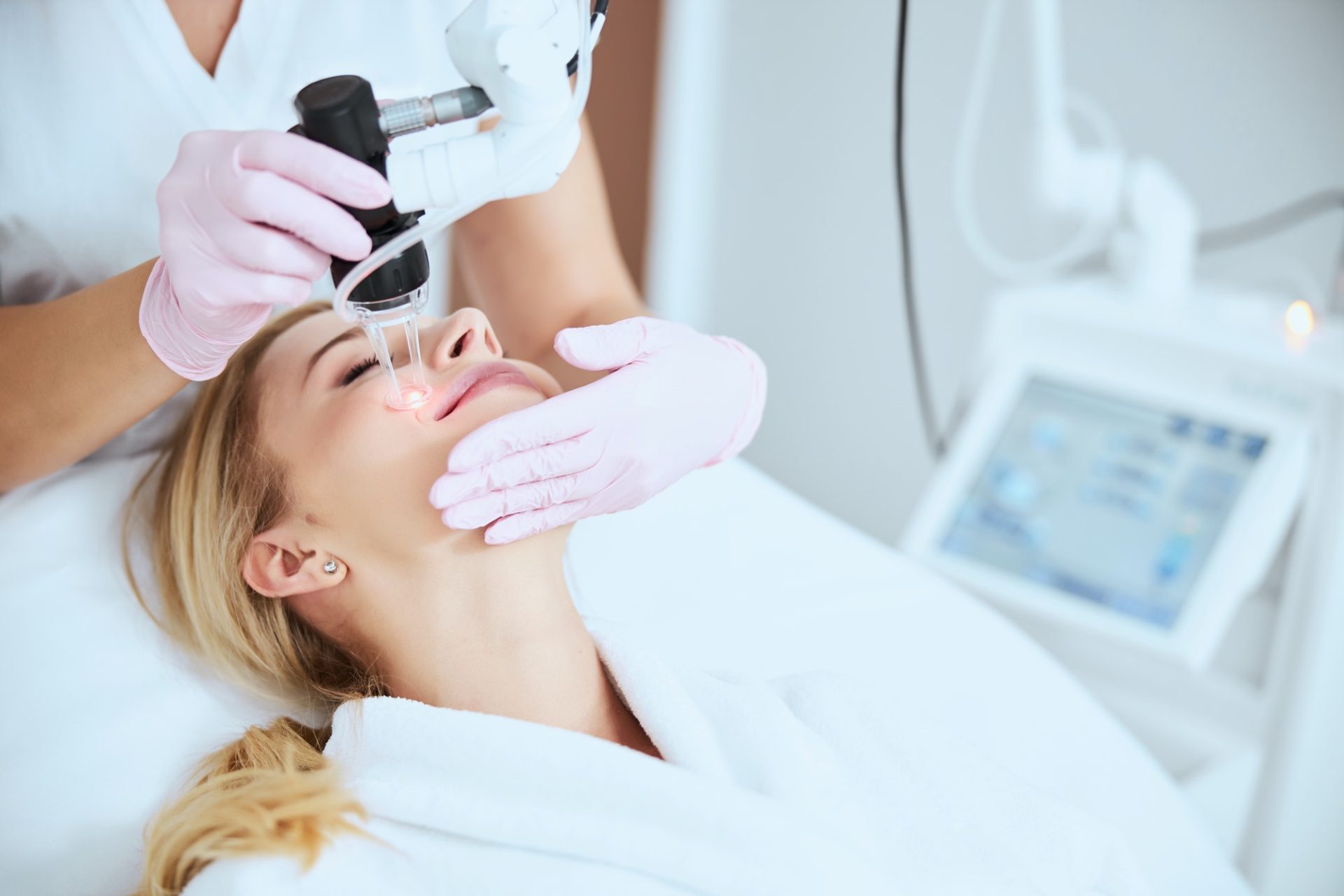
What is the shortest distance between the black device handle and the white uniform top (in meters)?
0.32

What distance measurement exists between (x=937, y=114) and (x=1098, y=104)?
31cm

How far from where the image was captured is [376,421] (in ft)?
3.11

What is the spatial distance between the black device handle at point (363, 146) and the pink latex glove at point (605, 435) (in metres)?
0.15

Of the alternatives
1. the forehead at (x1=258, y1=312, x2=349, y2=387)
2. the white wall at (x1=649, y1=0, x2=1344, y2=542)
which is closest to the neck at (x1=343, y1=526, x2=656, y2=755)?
the forehead at (x1=258, y1=312, x2=349, y2=387)

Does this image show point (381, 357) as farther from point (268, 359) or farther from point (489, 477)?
point (268, 359)

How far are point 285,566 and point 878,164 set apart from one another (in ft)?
5.19

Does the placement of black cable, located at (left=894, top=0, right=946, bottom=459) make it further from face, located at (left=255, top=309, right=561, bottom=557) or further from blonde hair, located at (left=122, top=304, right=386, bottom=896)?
blonde hair, located at (left=122, top=304, right=386, bottom=896)

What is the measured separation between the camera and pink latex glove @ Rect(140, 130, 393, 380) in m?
0.71

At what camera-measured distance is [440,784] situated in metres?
0.91

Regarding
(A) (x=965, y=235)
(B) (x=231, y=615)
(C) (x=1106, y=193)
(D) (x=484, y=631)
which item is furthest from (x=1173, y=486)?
(B) (x=231, y=615)

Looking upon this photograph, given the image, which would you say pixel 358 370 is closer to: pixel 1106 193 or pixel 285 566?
pixel 285 566

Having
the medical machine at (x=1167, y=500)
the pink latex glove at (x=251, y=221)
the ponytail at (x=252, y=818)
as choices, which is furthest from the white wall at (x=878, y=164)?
the ponytail at (x=252, y=818)

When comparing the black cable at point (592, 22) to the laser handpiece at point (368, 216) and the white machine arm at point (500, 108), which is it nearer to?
the white machine arm at point (500, 108)

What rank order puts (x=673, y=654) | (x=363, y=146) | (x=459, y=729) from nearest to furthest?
(x=363, y=146) < (x=459, y=729) < (x=673, y=654)
